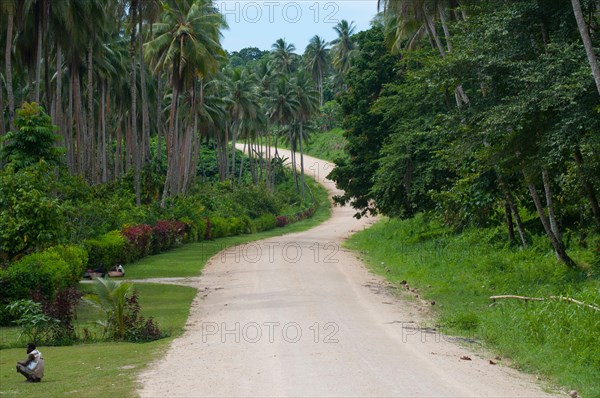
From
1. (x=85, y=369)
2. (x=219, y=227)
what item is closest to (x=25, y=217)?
(x=85, y=369)

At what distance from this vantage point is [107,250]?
26.0 m

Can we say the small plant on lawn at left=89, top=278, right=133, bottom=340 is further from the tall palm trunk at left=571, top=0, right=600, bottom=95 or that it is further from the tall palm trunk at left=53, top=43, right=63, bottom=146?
the tall palm trunk at left=53, top=43, right=63, bottom=146

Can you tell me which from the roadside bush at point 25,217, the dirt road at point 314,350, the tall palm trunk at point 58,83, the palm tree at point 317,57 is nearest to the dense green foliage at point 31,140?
the roadside bush at point 25,217

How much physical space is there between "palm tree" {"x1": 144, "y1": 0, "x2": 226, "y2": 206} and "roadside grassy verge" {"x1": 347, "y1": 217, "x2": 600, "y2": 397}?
15.8 meters

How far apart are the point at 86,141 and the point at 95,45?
9340 millimetres

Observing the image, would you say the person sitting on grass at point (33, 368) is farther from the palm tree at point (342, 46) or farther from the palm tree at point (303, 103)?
the palm tree at point (342, 46)

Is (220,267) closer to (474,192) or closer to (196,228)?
(474,192)

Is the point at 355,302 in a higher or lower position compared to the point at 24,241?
lower

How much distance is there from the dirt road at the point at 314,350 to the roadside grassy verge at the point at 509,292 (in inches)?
30.2

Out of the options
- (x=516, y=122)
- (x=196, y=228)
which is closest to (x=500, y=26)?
(x=516, y=122)

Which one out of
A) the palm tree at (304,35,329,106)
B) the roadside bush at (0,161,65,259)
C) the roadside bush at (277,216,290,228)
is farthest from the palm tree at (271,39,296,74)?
the roadside bush at (0,161,65,259)

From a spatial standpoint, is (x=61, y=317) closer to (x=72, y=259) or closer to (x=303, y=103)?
(x=72, y=259)

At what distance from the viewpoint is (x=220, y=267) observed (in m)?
28.5

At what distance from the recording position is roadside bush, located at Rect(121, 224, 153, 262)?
96.5ft
